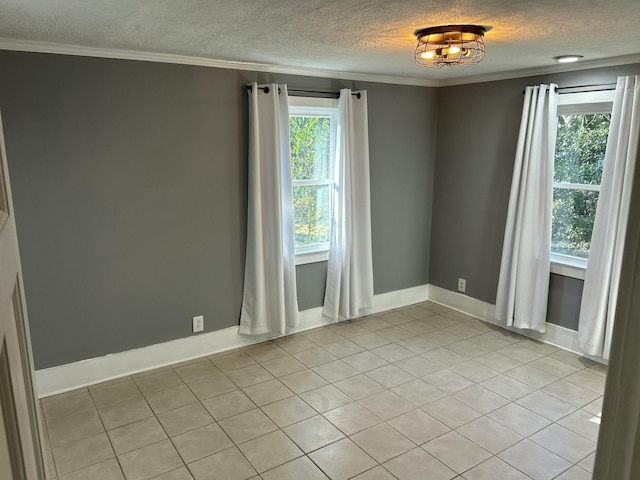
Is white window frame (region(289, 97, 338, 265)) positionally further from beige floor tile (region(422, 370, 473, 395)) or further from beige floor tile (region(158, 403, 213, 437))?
beige floor tile (region(158, 403, 213, 437))

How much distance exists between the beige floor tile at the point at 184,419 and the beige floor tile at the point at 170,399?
6 cm

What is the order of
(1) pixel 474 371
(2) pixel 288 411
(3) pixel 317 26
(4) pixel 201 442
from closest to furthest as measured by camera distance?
(3) pixel 317 26, (4) pixel 201 442, (2) pixel 288 411, (1) pixel 474 371

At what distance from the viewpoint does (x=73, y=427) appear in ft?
9.51

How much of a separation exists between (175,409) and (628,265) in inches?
124

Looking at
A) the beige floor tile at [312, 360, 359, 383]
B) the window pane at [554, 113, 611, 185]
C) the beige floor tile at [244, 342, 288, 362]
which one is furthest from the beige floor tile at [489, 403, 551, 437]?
Result: the window pane at [554, 113, 611, 185]

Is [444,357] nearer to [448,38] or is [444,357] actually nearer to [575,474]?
[575,474]

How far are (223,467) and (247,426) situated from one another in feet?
1.27

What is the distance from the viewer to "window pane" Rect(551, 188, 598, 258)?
12.7ft

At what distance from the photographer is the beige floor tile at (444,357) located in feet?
12.5

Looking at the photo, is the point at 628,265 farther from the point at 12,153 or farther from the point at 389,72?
the point at 389,72

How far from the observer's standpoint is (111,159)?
3270mm

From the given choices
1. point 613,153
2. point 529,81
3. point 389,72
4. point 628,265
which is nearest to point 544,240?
point 613,153

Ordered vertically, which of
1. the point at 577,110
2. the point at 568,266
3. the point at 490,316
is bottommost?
the point at 490,316

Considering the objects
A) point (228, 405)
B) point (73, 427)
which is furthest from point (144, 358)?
point (228, 405)
